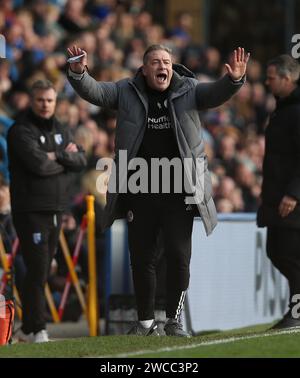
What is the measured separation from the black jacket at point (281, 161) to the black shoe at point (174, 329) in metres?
1.42

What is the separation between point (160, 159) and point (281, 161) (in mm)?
1459

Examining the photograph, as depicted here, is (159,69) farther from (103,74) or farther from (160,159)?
(103,74)

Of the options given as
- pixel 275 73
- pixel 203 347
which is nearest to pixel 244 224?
pixel 275 73

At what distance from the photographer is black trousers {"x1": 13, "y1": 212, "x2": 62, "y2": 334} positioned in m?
11.3

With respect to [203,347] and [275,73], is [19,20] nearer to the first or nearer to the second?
[275,73]

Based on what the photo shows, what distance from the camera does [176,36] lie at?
21375 mm

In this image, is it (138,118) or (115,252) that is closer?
(138,118)

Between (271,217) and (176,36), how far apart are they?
1097 centimetres

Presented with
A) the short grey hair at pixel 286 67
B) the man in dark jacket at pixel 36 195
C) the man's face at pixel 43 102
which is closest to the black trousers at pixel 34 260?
the man in dark jacket at pixel 36 195

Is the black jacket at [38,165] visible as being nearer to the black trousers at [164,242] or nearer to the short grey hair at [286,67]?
the black trousers at [164,242]

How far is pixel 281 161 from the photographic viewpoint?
35.3 ft

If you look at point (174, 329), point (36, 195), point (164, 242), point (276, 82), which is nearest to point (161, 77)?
point (164, 242)

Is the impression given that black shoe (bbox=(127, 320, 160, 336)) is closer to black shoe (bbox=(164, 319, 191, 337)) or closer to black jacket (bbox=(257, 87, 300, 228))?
black shoe (bbox=(164, 319, 191, 337))

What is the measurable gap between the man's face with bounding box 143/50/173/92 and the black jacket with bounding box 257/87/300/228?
54.8 inches
